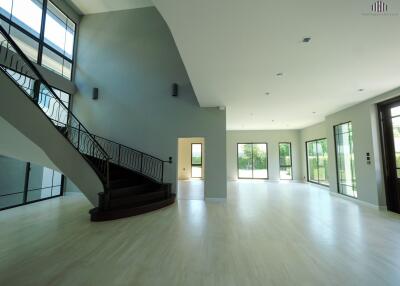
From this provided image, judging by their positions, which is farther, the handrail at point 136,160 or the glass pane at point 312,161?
the glass pane at point 312,161

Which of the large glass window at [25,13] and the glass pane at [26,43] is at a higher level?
the large glass window at [25,13]

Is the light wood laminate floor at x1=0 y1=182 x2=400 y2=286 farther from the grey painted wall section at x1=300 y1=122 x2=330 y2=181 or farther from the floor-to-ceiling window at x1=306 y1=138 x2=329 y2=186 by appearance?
the grey painted wall section at x1=300 y1=122 x2=330 y2=181

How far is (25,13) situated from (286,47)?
24.7 feet

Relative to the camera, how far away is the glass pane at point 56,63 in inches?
247

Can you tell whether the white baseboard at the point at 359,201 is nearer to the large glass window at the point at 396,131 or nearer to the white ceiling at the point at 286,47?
the large glass window at the point at 396,131

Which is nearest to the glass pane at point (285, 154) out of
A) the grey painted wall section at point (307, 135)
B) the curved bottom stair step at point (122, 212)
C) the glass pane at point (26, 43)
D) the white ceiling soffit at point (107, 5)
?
the grey painted wall section at point (307, 135)

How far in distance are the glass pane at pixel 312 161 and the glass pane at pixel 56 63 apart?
11.6m

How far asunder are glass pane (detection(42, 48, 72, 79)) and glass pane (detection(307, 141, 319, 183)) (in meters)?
11.6

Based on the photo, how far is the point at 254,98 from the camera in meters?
5.42

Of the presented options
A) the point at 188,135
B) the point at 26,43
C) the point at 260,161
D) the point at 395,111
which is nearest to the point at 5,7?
the point at 26,43

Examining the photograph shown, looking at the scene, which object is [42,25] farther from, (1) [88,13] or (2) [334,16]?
(2) [334,16]

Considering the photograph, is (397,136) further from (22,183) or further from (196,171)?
(22,183)

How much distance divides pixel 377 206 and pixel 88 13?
39.6 ft

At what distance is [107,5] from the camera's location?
24.2 feet
